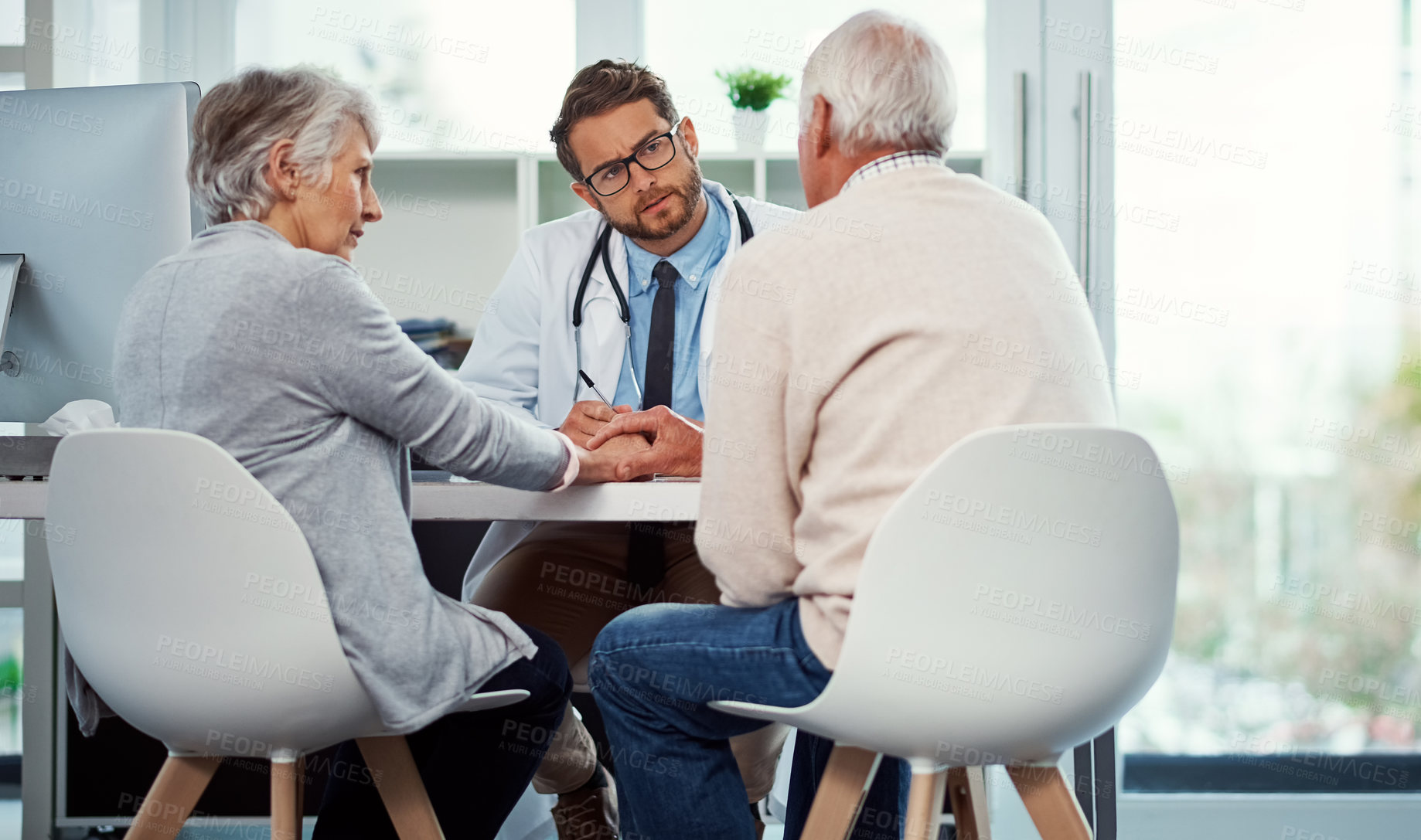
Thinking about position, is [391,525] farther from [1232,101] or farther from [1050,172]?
[1232,101]

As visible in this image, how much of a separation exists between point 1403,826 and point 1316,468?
0.74m

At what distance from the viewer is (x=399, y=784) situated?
1059mm

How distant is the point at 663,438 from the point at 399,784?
45 cm

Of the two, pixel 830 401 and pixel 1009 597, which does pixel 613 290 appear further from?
pixel 1009 597

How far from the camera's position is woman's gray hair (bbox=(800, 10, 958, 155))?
1.05 metres

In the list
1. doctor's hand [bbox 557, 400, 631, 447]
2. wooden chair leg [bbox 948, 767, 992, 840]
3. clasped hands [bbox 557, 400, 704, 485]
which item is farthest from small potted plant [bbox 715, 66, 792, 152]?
wooden chair leg [bbox 948, 767, 992, 840]

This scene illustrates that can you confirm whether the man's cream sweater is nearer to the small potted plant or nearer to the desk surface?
the desk surface

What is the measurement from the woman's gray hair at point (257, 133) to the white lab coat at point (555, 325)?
2.48 ft

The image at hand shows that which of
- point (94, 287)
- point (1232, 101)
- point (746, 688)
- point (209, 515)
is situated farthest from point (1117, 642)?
point (1232, 101)

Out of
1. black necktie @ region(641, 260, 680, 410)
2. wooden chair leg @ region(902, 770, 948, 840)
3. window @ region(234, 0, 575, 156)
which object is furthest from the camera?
window @ region(234, 0, 575, 156)

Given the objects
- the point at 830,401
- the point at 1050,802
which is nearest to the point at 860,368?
the point at 830,401

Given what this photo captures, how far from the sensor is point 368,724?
100 centimetres

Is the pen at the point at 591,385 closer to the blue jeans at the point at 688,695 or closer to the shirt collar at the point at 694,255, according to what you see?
Result: the shirt collar at the point at 694,255

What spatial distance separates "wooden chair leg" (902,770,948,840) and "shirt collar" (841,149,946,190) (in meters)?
0.55
